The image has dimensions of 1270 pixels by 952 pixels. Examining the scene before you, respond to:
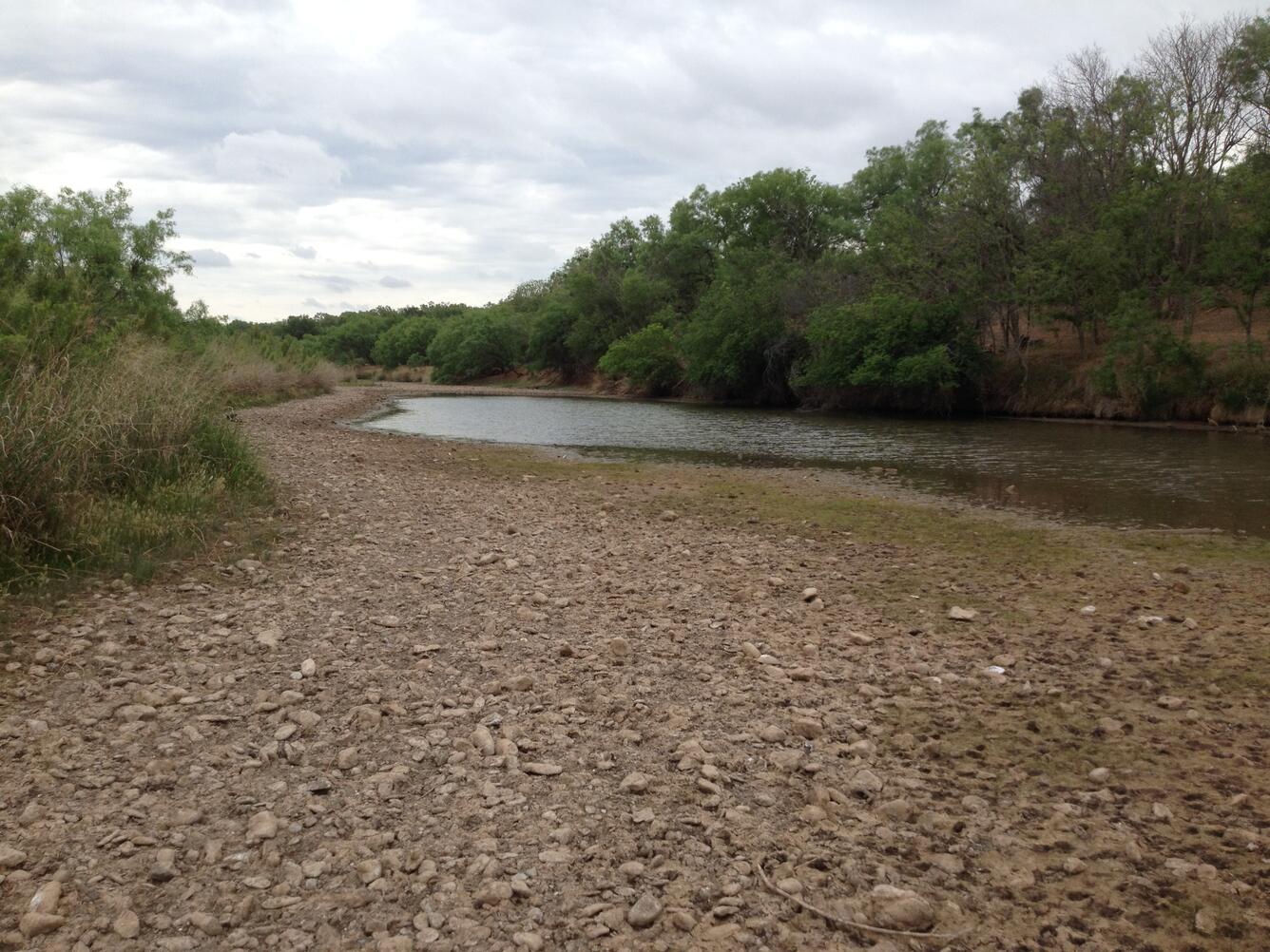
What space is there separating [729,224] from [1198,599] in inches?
2900

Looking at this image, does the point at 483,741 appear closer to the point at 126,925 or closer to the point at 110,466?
the point at 126,925

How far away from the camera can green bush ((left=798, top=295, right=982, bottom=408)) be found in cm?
3944

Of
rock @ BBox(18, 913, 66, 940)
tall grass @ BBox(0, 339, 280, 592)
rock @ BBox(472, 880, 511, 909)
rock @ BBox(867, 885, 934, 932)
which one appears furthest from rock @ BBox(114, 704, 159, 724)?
rock @ BBox(867, 885, 934, 932)

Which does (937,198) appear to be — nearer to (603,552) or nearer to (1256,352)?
(1256,352)

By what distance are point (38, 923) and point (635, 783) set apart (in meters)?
2.55

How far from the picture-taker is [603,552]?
10086 millimetres

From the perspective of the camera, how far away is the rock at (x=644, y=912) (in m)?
3.38

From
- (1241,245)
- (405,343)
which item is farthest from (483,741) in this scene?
(405,343)

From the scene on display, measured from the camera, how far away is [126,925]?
3291 millimetres

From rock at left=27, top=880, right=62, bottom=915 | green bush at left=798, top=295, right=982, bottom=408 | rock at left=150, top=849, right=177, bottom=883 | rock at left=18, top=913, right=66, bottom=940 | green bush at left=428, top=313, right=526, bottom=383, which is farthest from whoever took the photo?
green bush at left=428, top=313, right=526, bottom=383

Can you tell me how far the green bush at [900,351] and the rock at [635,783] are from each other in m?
37.0

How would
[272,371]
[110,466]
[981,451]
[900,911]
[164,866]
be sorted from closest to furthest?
[900,911], [164,866], [110,466], [981,451], [272,371]

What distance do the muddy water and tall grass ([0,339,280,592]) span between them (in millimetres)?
11947

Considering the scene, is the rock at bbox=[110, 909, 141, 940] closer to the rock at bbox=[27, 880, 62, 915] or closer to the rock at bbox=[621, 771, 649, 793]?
the rock at bbox=[27, 880, 62, 915]
